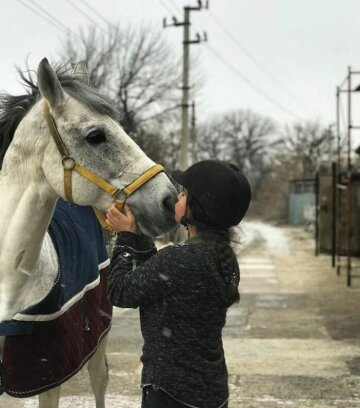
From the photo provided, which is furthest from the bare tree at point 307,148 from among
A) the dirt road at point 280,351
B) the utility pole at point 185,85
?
the dirt road at point 280,351

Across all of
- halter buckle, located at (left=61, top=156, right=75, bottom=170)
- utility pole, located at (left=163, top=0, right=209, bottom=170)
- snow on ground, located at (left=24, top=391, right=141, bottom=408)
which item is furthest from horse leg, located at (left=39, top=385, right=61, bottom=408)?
utility pole, located at (left=163, top=0, right=209, bottom=170)

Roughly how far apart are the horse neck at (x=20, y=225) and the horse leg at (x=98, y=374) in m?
1.42

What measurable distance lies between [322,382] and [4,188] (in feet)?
11.4

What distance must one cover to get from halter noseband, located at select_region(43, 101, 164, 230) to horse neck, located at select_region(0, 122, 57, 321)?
0.13 metres

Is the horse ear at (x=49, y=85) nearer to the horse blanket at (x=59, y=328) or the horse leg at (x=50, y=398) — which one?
the horse blanket at (x=59, y=328)

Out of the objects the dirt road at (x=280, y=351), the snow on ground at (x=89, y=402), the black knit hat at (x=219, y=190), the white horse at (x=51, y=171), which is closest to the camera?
the black knit hat at (x=219, y=190)

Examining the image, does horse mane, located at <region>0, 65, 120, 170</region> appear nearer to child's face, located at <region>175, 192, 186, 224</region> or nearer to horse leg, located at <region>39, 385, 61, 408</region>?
child's face, located at <region>175, 192, 186, 224</region>

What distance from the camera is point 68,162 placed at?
251 centimetres

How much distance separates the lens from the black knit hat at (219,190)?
2.15 metres

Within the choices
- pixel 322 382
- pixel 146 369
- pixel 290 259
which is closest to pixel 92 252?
pixel 146 369

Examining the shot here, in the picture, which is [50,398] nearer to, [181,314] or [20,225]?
[20,225]

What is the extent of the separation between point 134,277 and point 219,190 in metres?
0.44

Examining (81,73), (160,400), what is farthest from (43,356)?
(81,73)

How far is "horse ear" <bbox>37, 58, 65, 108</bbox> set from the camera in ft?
7.84
